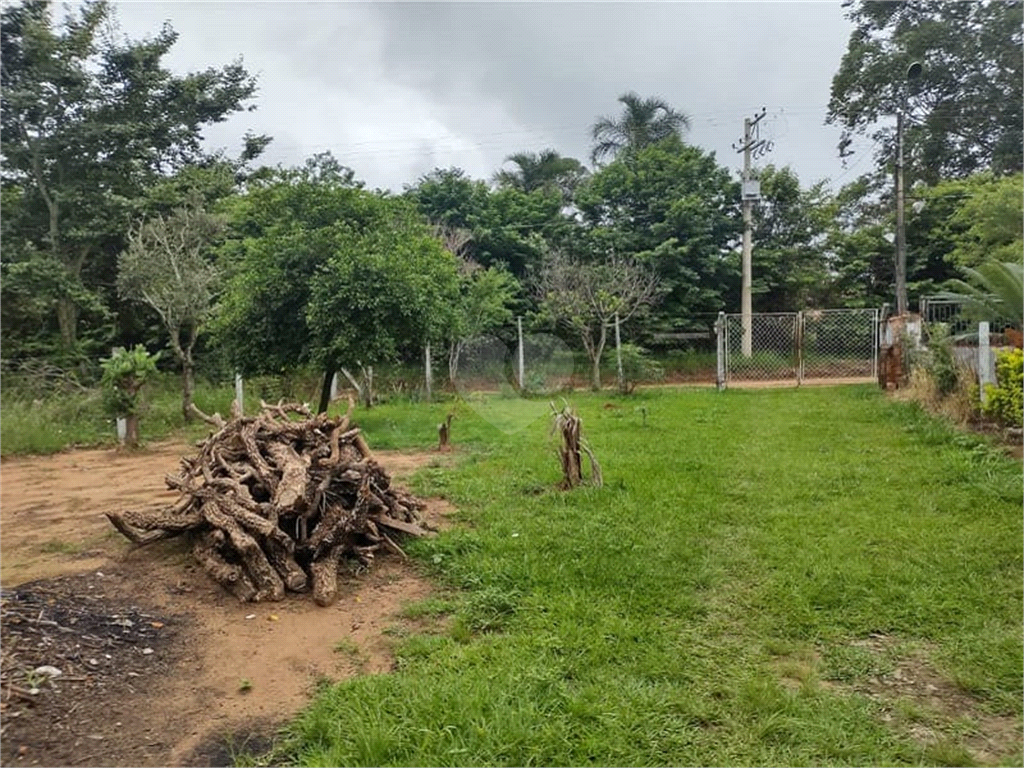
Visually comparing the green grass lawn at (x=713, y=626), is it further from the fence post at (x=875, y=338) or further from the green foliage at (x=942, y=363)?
the fence post at (x=875, y=338)

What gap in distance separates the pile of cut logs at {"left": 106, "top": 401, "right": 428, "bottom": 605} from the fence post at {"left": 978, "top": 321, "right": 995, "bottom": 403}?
17.3 ft

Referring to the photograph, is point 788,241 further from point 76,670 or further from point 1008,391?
point 76,670

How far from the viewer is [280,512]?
3.39 m

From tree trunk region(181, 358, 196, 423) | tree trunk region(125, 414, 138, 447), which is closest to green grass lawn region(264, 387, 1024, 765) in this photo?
tree trunk region(125, 414, 138, 447)

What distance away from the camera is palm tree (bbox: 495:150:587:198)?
19.8 m

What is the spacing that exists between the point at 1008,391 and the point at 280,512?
18.9ft

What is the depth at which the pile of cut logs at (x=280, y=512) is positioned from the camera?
3221mm

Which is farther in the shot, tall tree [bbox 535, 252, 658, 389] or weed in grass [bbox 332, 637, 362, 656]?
tall tree [bbox 535, 252, 658, 389]

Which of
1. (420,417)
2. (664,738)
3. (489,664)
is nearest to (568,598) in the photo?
(489,664)

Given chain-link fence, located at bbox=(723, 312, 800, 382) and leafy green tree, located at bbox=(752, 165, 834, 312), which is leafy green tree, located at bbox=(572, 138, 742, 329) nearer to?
leafy green tree, located at bbox=(752, 165, 834, 312)

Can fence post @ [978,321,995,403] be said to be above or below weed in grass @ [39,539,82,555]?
above

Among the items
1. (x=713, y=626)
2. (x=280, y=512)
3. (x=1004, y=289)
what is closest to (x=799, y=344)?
(x=1004, y=289)

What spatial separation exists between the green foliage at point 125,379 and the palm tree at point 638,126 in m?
14.2

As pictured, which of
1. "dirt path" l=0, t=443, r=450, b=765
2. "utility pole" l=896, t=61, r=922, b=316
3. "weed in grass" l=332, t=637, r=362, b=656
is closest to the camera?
"dirt path" l=0, t=443, r=450, b=765
